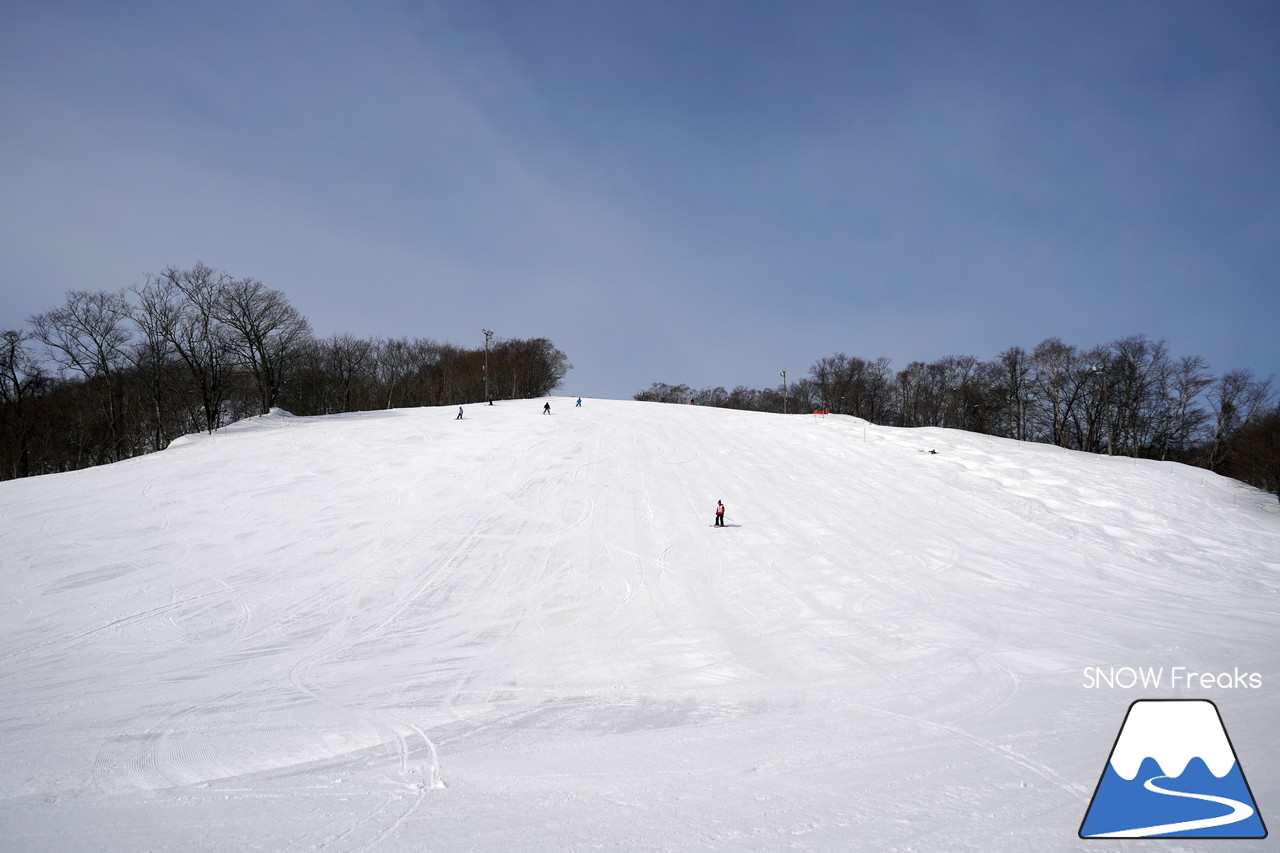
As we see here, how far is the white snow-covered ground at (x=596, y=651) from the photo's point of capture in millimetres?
5355

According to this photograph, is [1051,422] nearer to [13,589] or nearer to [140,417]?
[13,589]

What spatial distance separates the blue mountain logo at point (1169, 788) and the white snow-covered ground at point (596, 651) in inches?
6.6

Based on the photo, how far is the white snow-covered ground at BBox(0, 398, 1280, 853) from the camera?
5.36 m

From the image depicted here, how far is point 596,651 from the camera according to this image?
35.6ft

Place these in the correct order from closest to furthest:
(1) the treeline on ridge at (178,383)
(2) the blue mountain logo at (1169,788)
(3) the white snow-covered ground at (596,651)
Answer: (2) the blue mountain logo at (1169,788), (3) the white snow-covered ground at (596,651), (1) the treeline on ridge at (178,383)

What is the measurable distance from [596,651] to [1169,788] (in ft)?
27.5

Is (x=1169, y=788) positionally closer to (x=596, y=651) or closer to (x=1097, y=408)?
(x=596, y=651)

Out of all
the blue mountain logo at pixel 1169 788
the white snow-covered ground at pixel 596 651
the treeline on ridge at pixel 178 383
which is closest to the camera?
the blue mountain logo at pixel 1169 788

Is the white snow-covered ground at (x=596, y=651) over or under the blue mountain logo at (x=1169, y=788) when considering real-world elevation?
under

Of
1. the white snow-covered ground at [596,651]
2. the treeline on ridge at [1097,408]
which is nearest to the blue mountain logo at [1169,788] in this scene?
the white snow-covered ground at [596,651]

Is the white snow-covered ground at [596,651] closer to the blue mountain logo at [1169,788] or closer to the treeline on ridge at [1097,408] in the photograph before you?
the blue mountain logo at [1169,788]

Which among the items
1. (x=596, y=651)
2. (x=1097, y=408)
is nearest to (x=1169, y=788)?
(x=596, y=651)

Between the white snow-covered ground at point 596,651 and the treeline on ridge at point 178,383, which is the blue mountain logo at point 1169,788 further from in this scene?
the treeline on ridge at point 178,383

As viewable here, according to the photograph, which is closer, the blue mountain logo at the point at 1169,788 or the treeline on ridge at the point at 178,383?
the blue mountain logo at the point at 1169,788
